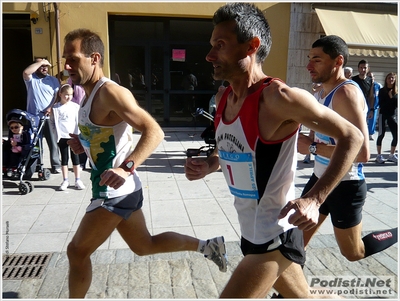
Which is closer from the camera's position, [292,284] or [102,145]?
[292,284]

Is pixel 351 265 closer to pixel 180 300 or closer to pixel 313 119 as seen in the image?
pixel 180 300

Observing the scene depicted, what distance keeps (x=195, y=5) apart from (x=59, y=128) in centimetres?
656

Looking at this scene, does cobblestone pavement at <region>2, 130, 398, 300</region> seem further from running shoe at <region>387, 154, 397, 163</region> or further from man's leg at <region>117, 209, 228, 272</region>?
running shoe at <region>387, 154, 397, 163</region>

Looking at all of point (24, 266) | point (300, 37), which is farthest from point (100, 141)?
point (300, 37)

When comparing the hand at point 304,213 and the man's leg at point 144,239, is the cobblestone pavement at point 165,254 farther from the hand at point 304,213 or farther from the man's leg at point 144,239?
the hand at point 304,213

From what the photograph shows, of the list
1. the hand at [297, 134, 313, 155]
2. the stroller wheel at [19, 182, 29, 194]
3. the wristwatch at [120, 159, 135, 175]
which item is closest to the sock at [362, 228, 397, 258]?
the hand at [297, 134, 313, 155]

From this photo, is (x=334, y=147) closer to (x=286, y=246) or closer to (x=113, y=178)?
(x=286, y=246)

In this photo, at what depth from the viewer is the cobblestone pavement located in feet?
10.5

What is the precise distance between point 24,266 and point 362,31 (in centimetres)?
1139

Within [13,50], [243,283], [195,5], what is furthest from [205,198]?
[13,50]

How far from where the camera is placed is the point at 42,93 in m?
6.99

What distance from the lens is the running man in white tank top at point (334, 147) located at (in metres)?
2.79

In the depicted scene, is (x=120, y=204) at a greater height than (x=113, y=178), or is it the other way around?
(x=113, y=178)

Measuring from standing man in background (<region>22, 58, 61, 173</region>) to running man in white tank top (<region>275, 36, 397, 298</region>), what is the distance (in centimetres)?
518
